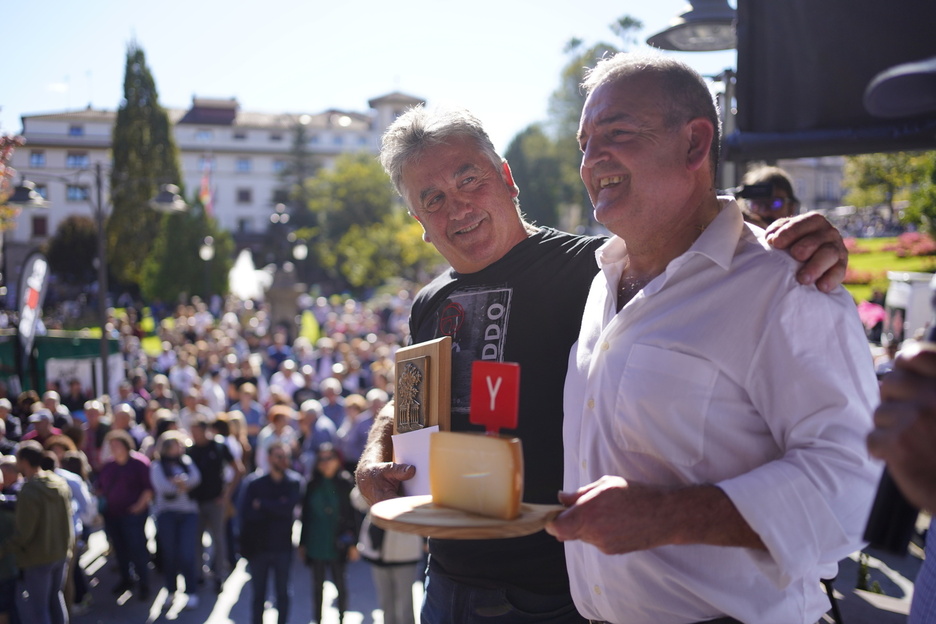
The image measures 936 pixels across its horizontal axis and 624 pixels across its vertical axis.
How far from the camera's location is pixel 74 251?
170ft

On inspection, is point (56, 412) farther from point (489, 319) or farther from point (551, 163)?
point (551, 163)

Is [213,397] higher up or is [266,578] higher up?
[213,397]

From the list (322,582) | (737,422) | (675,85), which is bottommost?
(322,582)

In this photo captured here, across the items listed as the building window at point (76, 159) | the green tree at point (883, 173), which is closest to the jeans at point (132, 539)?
Result: the green tree at point (883, 173)

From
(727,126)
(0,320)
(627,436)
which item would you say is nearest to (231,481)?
(727,126)

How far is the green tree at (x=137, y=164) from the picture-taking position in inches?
1930

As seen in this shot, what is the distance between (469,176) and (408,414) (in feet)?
2.67

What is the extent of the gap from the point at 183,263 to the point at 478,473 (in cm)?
4742

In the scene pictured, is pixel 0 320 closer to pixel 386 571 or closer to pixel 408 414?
pixel 386 571

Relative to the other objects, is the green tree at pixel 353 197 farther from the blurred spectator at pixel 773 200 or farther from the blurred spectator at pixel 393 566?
the blurred spectator at pixel 773 200

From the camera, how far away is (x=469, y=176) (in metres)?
2.54

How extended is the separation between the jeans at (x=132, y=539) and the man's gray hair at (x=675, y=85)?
8.57 metres

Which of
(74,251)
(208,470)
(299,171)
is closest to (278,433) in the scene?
(208,470)

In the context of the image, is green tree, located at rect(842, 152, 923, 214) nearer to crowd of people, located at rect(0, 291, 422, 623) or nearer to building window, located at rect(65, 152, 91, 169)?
crowd of people, located at rect(0, 291, 422, 623)
